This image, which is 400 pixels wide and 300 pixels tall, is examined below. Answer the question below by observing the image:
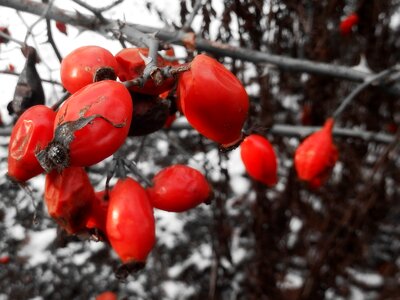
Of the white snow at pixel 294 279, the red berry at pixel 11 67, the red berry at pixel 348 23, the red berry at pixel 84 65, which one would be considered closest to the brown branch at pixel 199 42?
the red berry at pixel 84 65

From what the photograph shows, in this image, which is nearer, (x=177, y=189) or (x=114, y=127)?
(x=114, y=127)

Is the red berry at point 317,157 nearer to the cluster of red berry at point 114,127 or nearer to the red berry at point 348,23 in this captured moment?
the cluster of red berry at point 114,127

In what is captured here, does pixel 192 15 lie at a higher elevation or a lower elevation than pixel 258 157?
higher

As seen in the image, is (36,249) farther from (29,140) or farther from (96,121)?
(96,121)

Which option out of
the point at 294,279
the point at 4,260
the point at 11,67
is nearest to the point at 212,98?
the point at 11,67

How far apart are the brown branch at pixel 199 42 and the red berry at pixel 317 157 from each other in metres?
0.28

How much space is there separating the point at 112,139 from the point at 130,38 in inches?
18.6

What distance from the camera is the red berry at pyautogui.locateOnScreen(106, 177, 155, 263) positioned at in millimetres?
1130

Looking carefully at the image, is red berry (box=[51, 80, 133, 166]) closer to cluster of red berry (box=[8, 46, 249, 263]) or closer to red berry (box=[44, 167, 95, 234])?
cluster of red berry (box=[8, 46, 249, 263])

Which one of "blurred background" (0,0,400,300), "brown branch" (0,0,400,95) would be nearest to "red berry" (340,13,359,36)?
"blurred background" (0,0,400,300)

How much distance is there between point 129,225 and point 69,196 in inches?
6.7

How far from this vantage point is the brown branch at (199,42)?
1599mm

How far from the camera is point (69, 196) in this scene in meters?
1.04

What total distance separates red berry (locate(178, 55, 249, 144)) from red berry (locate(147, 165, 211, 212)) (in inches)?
14.7
